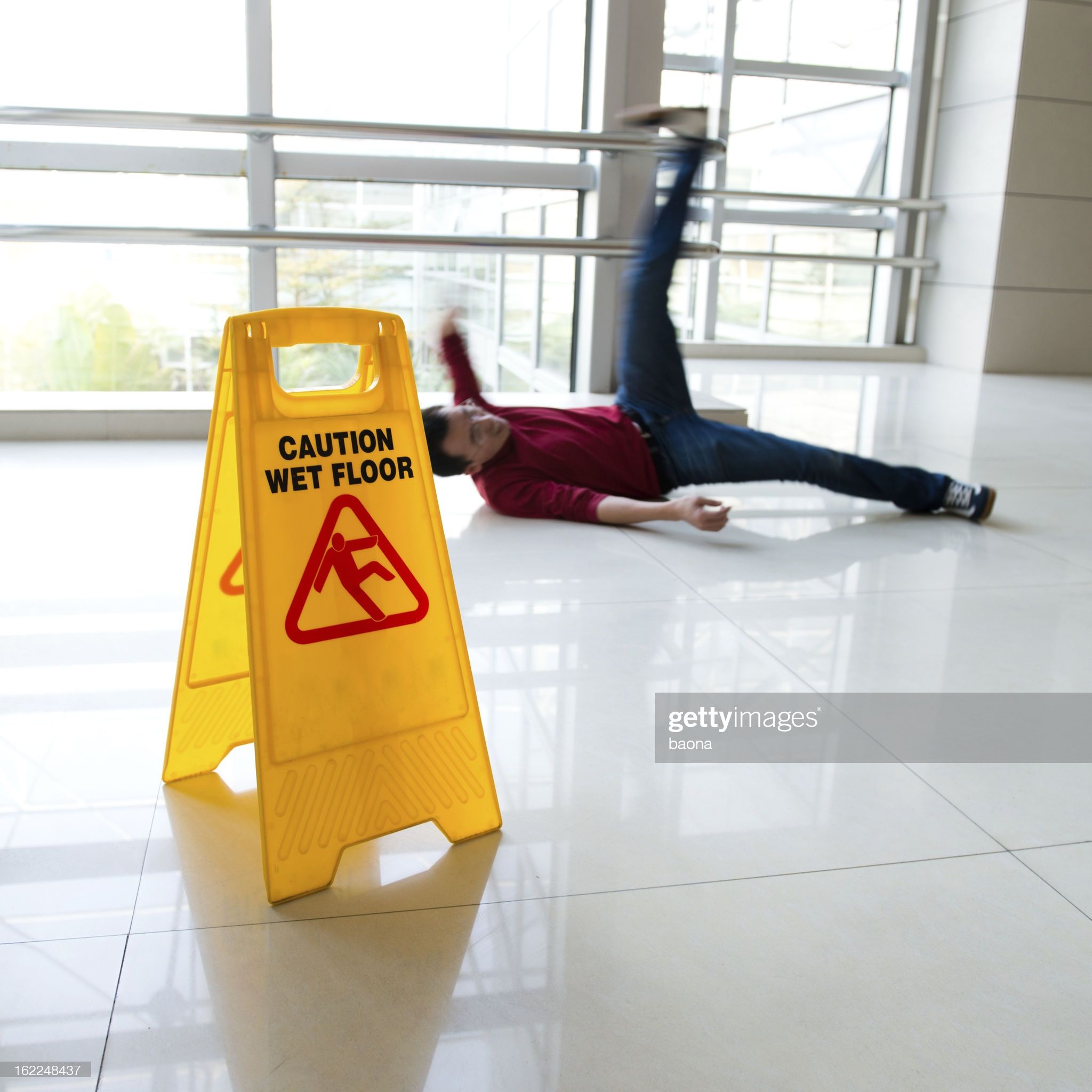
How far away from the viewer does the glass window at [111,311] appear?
10.8 feet

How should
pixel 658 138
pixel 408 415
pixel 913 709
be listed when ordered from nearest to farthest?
pixel 408 415 → pixel 913 709 → pixel 658 138

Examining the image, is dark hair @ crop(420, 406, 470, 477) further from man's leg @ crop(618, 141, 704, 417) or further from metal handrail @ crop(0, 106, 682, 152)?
metal handrail @ crop(0, 106, 682, 152)

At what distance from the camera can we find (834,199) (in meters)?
5.81

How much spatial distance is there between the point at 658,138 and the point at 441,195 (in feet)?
2.80

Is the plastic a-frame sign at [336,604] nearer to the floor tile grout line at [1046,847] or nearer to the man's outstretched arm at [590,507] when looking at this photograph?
the floor tile grout line at [1046,847]

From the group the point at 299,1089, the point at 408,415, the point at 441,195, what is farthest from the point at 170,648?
the point at 441,195

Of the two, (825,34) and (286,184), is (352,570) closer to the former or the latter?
(286,184)

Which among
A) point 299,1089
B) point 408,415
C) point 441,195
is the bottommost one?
point 299,1089

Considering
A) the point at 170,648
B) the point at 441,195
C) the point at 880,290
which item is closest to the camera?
the point at 170,648

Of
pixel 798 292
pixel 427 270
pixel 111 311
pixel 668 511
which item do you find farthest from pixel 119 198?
pixel 798 292

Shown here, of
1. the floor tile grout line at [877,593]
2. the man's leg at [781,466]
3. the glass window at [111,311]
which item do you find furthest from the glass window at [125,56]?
the floor tile grout line at [877,593]

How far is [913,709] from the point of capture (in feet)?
4.71

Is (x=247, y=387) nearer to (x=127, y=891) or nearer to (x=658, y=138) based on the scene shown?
(x=127, y=891)

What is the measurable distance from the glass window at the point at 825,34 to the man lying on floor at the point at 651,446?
4014 millimetres
